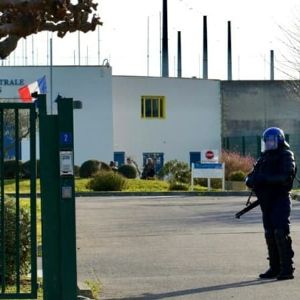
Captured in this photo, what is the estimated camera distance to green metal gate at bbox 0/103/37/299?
8.72 meters

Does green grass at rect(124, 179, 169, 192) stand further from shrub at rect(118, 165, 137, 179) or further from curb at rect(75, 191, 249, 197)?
shrub at rect(118, 165, 137, 179)

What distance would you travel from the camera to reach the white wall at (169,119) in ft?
189

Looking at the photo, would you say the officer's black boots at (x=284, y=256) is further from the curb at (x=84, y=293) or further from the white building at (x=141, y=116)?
the white building at (x=141, y=116)

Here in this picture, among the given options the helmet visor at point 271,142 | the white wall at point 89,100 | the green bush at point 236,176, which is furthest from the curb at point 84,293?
the white wall at point 89,100

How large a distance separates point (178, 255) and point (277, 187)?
3.22m

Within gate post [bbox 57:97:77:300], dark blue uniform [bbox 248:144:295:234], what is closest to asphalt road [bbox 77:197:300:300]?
dark blue uniform [bbox 248:144:295:234]

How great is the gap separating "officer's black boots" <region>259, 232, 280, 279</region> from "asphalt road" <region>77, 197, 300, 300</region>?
0.18 meters

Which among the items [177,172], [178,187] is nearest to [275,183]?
[178,187]

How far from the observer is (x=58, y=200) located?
8.77 meters

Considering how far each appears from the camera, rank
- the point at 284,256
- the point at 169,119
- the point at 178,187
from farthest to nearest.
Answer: the point at 169,119 < the point at 178,187 < the point at 284,256

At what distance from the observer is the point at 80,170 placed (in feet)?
150

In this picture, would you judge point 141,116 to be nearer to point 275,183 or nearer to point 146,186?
point 146,186

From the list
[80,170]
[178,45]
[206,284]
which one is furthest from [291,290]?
[178,45]

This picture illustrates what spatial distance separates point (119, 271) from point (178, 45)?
220ft
